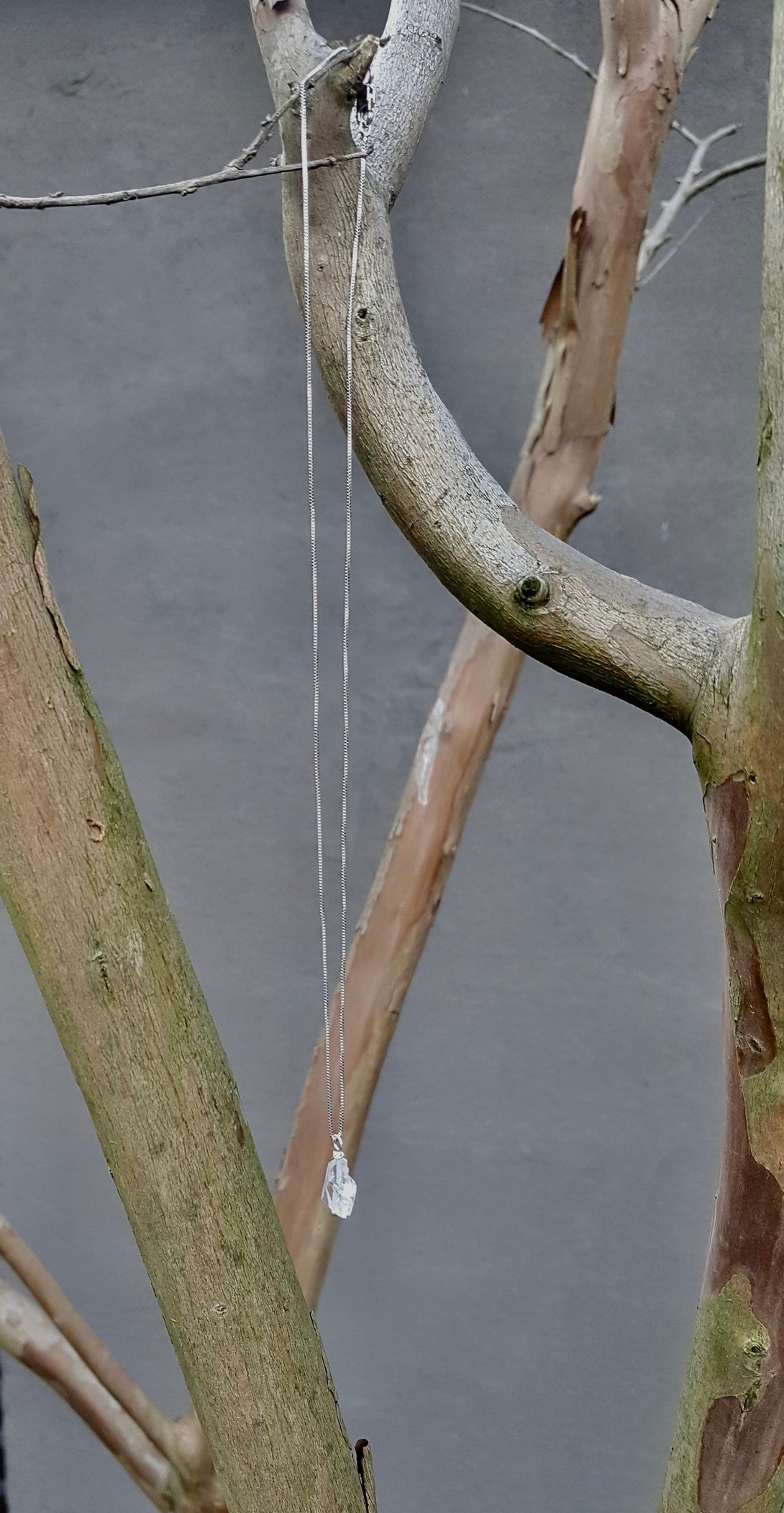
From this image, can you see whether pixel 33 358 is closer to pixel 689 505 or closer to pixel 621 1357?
pixel 689 505

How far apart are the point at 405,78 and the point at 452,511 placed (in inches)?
13.6

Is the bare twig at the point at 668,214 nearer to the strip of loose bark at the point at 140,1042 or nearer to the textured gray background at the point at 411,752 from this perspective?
the textured gray background at the point at 411,752

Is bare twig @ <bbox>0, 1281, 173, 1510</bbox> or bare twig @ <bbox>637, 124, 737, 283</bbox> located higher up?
bare twig @ <bbox>637, 124, 737, 283</bbox>

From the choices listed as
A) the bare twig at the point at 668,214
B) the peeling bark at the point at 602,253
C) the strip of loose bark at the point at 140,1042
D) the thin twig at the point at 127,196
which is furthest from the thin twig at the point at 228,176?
the bare twig at the point at 668,214

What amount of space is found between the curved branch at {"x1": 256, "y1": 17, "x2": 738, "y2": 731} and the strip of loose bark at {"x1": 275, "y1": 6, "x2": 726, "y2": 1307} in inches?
23.6

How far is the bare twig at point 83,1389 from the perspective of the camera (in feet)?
4.34

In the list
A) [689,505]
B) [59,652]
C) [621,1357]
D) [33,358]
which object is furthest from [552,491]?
[621,1357]

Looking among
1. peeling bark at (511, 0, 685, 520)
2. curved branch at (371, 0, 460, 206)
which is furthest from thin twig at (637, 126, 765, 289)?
curved branch at (371, 0, 460, 206)

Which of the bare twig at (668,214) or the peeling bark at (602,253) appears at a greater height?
the bare twig at (668,214)

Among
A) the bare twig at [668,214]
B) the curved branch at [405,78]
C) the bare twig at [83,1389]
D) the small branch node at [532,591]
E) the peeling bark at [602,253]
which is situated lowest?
the bare twig at [83,1389]

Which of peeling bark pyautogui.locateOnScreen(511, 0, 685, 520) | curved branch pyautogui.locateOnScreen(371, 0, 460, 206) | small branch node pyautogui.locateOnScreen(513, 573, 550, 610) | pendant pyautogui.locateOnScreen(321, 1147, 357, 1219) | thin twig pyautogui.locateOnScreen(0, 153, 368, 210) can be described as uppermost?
peeling bark pyautogui.locateOnScreen(511, 0, 685, 520)

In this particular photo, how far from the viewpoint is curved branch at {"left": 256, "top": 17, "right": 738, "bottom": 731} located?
722 mm

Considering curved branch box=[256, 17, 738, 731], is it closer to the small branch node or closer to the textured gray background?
the small branch node

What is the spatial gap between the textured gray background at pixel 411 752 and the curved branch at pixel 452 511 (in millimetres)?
1056
